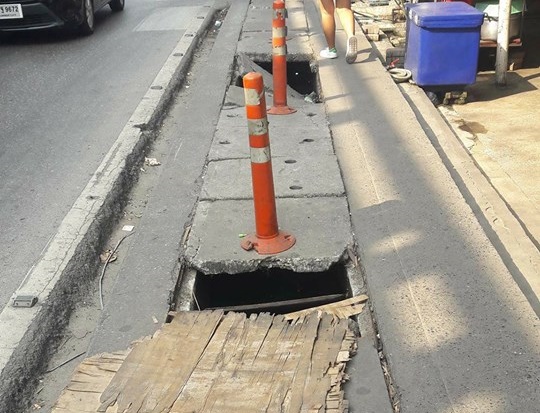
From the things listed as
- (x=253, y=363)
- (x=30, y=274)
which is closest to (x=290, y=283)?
(x=253, y=363)

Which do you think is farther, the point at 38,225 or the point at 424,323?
the point at 38,225

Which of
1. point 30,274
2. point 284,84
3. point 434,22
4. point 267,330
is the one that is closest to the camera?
point 267,330

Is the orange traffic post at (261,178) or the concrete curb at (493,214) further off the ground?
the orange traffic post at (261,178)

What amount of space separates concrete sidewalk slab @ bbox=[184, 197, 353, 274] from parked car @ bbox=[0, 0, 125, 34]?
6754mm

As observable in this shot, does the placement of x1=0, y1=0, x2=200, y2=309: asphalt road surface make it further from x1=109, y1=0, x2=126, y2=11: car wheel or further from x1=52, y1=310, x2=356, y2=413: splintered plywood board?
x1=52, y1=310, x2=356, y2=413: splintered plywood board

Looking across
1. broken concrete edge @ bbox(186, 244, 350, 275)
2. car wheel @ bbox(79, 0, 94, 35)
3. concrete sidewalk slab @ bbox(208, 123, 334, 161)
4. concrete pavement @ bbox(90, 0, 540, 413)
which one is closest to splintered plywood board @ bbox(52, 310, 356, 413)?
concrete pavement @ bbox(90, 0, 540, 413)

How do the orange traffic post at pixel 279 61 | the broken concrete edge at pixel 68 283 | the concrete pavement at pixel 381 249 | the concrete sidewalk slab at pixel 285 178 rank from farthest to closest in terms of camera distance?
the orange traffic post at pixel 279 61 < the concrete sidewalk slab at pixel 285 178 < the broken concrete edge at pixel 68 283 < the concrete pavement at pixel 381 249

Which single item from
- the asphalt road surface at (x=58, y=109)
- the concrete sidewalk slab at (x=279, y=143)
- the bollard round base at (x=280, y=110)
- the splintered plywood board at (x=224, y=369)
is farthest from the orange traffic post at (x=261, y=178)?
the bollard round base at (x=280, y=110)

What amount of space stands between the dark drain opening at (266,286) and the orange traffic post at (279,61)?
2582mm

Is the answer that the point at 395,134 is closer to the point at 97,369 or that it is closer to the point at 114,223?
the point at 114,223

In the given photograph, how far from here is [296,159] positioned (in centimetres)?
530

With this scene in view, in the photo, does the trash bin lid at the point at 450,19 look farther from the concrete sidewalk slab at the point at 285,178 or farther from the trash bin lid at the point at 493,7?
the concrete sidewalk slab at the point at 285,178

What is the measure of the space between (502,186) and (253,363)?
11.5ft

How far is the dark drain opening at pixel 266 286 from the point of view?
401 cm
